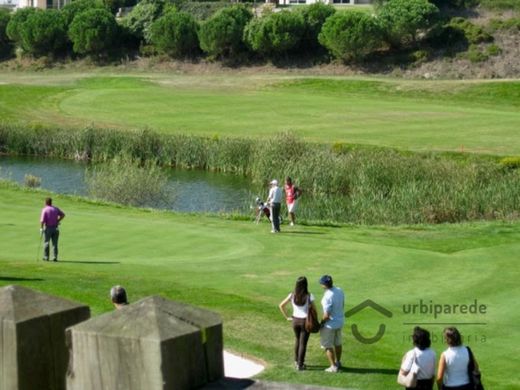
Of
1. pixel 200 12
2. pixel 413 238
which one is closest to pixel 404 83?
pixel 200 12

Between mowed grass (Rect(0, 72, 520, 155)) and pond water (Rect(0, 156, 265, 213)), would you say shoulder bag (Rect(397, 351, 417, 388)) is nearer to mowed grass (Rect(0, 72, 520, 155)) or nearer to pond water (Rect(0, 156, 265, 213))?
pond water (Rect(0, 156, 265, 213))

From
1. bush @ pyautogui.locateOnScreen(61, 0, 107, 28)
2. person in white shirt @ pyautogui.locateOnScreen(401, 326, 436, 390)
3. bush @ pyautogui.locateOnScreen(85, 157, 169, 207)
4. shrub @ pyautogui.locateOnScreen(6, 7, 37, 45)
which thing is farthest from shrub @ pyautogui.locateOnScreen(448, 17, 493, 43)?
person in white shirt @ pyautogui.locateOnScreen(401, 326, 436, 390)

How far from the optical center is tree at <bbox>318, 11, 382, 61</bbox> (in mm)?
85062

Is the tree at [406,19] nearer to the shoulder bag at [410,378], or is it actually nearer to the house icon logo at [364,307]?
the house icon logo at [364,307]

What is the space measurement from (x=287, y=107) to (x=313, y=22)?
79.4ft

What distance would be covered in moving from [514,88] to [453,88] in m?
4.22

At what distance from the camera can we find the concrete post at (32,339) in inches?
175

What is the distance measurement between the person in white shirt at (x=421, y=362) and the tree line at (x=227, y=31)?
75883 mm

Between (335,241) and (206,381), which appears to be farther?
(335,241)

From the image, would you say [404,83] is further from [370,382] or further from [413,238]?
[370,382]

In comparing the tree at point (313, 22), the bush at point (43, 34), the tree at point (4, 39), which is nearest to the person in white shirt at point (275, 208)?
the tree at point (313, 22)

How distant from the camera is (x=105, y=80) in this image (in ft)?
286

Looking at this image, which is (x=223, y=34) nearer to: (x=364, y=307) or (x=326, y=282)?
(x=364, y=307)

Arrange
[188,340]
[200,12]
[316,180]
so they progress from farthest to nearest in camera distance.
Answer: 1. [200,12]
2. [316,180]
3. [188,340]
